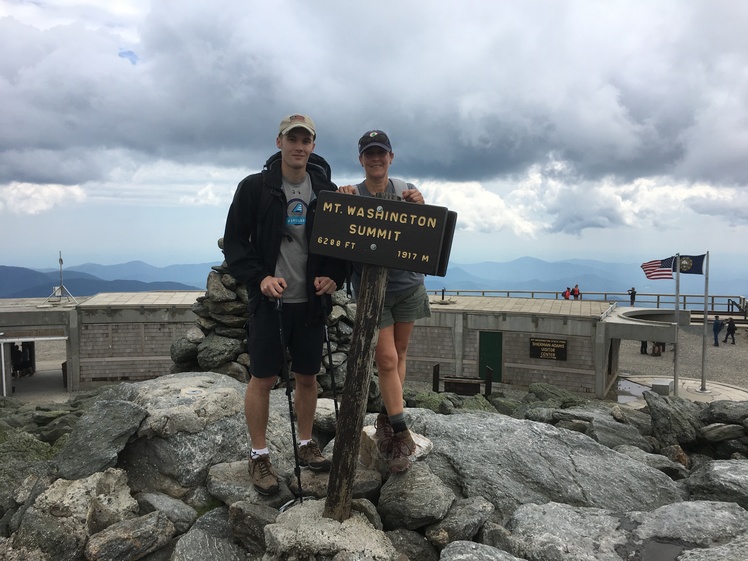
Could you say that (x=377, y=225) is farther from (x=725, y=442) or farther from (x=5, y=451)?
(x=725, y=442)

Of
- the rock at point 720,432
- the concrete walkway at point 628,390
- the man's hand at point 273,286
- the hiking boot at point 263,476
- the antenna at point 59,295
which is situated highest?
the man's hand at point 273,286

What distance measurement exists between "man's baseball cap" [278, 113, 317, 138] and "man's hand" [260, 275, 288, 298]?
3.90 ft

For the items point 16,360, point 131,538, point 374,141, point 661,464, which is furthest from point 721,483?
point 16,360

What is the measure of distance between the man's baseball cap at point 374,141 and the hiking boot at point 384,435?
100.0 inches

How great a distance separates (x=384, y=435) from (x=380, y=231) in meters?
2.16

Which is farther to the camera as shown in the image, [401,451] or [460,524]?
[401,451]

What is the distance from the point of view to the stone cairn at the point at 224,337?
10.7 m

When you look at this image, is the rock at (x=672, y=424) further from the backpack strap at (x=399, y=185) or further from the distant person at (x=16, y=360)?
the distant person at (x=16, y=360)

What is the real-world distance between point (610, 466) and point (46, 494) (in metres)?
5.72

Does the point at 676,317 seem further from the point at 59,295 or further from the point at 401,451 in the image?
the point at 59,295

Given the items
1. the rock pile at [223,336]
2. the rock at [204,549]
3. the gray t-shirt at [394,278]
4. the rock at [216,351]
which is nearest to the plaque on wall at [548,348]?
the rock pile at [223,336]

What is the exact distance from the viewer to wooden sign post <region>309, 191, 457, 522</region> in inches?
159

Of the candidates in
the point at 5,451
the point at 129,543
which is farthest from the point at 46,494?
the point at 5,451

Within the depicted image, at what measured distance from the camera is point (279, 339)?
4.61 metres
